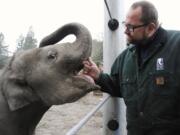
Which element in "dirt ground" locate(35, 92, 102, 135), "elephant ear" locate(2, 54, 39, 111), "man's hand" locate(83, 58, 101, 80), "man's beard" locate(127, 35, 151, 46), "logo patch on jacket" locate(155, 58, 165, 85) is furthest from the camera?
"dirt ground" locate(35, 92, 102, 135)

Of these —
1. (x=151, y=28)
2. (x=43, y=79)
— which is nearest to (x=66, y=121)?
(x=151, y=28)

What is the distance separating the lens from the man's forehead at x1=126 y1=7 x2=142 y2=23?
211 centimetres

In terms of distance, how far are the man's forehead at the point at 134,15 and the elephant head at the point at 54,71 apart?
48cm

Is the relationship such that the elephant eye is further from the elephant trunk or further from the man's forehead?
the man's forehead

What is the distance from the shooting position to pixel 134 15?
6.93ft

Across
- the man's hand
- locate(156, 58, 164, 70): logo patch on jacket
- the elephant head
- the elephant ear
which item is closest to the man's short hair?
locate(156, 58, 164, 70): logo patch on jacket

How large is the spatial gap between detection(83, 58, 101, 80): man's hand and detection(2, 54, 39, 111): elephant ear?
0.76 feet

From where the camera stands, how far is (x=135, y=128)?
2102mm

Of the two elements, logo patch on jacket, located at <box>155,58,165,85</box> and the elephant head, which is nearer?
the elephant head

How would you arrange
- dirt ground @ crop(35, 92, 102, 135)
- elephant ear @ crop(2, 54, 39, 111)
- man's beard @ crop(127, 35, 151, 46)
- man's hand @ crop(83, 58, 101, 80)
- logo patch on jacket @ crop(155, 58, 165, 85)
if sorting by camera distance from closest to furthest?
elephant ear @ crop(2, 54, 39, 111)
man's hand @ crop(83, 58, 101, 80)
logo patch on jacket @ crop(155, 58, 165, 85)
man's beard @ crop(127, 35, 151, 46)
dirt ground @ crop(35, 92, 102, 135)

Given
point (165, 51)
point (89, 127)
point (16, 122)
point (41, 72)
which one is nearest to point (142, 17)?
point (165, 51)

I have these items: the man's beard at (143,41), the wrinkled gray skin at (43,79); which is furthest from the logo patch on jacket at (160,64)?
the wrinkled gray skin at (43,79)

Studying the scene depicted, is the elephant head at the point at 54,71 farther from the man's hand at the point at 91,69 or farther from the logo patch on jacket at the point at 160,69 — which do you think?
the logo patch on jacket at the point at 160,69

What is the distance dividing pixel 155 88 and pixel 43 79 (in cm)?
53
